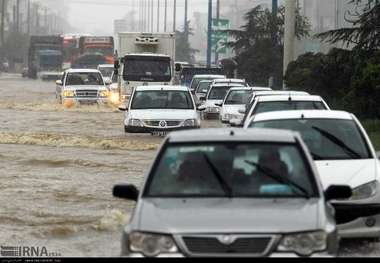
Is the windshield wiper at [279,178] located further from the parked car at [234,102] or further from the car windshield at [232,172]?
the parked car at [234,102]

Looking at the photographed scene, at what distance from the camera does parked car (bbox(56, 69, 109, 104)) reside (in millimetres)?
40562

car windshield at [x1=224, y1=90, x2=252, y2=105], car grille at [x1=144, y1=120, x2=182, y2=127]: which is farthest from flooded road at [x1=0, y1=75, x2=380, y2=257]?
car windshield at [x1=224, y1=90, x2=252, y2=105]

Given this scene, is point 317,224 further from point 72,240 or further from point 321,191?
point 72,240

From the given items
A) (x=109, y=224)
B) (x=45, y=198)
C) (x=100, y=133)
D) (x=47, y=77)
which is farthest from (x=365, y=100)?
(x=47, y=77)

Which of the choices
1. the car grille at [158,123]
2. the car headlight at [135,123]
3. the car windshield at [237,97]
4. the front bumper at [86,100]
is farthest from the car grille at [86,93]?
the car grille at [158,123]

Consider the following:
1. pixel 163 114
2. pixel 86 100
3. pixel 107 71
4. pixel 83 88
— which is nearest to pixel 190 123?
pixel 163 114

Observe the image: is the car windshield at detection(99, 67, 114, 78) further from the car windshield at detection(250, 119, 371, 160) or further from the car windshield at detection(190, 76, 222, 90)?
the car windshield at detection(250, 119, 371, 160)

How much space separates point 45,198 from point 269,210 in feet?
26.6

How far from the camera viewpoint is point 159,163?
7754mm

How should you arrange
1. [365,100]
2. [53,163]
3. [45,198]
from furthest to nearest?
[365,100]
[53,163]
[45,198]

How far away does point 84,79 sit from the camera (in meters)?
41.3

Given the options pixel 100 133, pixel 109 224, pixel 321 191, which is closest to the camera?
pixel 321 191

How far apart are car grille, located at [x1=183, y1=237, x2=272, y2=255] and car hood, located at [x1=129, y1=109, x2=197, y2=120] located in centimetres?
1792

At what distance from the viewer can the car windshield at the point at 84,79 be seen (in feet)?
135
